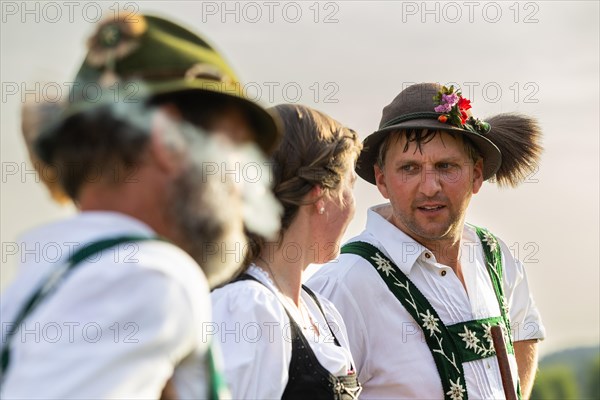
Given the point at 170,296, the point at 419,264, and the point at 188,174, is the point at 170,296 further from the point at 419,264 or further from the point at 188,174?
the point at 419,264

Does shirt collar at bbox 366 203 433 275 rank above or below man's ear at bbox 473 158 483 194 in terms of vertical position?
below

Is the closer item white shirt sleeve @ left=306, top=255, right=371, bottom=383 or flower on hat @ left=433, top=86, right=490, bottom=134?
white shirt sleeve @ left=306, top=255, right=371, bottom=383

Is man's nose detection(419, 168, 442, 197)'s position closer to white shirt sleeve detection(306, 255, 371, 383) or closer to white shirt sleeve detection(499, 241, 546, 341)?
white shirt sleeve detection(306, 255, 371, 383)

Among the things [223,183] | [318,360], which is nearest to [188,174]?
[223,183]

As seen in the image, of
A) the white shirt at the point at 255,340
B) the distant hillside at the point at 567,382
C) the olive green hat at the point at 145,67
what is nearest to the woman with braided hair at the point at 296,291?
the white shirt at the point at 255,340

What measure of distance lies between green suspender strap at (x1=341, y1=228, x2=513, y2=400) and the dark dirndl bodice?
1188mm

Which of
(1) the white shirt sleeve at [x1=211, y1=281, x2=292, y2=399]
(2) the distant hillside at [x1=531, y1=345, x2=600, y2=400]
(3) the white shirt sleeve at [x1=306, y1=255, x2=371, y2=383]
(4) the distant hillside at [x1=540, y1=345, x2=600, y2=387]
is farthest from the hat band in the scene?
(4) the distant hillside at [x1=540, y1=345, x2=600, y2=387]

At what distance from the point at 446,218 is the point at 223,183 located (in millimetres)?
2804

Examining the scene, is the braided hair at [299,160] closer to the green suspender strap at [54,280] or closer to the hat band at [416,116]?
the hat band at [416,116]

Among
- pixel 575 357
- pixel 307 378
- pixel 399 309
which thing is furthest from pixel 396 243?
pixel 575 357

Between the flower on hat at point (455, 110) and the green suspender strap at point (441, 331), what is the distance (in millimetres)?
725

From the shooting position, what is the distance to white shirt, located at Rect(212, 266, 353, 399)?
291cm

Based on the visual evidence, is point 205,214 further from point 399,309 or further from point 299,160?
point 399,309

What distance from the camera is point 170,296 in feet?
5.39
